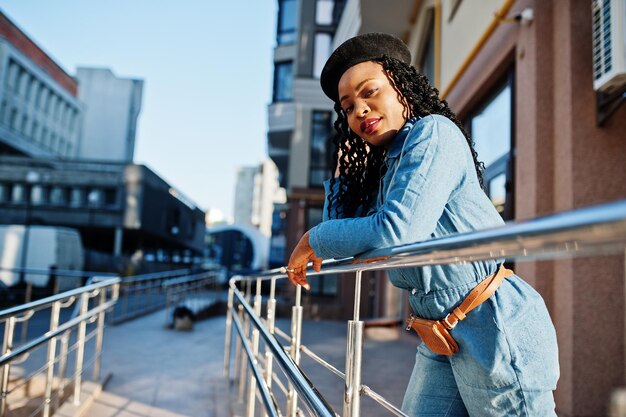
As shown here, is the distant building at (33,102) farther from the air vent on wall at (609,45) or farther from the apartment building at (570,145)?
the air vent on wall at (609,45)

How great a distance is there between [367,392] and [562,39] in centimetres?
385

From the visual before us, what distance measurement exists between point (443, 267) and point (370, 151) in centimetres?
67

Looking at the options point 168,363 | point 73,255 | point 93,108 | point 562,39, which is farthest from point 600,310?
point 93,108

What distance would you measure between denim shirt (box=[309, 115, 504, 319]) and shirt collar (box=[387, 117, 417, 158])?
0.14 metres

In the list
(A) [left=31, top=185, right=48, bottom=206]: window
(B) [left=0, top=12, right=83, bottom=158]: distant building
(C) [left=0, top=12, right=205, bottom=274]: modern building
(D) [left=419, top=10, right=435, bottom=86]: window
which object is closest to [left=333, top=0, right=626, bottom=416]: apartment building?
(D) [left=419, top=10, right=435, bottom=86]: window

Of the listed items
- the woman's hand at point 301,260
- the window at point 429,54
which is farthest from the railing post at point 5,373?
the window at point 429,54

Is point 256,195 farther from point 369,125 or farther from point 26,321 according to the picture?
point 369,125

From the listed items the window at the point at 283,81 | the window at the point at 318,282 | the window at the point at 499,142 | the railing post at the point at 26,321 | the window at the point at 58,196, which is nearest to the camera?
the window at the point at 499,142

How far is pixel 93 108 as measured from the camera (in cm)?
6419

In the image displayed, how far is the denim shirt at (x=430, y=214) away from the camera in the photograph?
1.19 m

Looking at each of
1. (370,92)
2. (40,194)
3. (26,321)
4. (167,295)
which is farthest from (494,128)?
(40,194)

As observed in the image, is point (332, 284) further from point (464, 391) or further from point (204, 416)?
point (464, 391)

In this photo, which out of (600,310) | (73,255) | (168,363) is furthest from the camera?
(73,255)

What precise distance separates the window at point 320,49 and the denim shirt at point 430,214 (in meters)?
17.1
